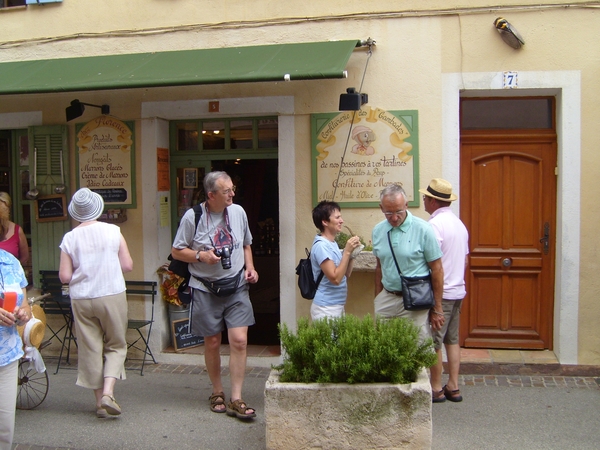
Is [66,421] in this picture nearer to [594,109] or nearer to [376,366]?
[376,366]

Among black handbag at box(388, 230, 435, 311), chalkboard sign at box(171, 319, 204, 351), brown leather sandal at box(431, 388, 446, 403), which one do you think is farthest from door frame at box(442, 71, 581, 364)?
chalkboard sign at box(171, 319, 204, 351)

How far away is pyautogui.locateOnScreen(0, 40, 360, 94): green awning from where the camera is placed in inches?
215

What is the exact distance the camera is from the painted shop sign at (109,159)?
6711mm

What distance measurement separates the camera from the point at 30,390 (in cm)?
563

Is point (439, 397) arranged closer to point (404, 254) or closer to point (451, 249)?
point (451, 249)

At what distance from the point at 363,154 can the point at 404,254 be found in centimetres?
172

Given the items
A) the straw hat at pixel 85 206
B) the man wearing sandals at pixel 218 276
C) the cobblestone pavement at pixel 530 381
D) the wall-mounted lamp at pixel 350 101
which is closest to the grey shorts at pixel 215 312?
the man wearing sandals at pixel 218 276

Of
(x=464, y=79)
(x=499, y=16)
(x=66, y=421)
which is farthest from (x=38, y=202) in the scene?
(x=499, y=16)

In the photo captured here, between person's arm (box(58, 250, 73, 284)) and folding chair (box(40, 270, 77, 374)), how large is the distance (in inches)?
73.2

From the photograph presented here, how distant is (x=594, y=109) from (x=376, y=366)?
332 centimetres

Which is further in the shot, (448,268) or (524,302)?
(524,302)

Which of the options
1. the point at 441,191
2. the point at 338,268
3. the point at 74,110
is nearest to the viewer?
the point at 338,268

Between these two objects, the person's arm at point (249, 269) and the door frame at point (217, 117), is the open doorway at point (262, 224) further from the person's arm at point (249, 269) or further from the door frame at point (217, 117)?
the person's arm at point (249, 269)

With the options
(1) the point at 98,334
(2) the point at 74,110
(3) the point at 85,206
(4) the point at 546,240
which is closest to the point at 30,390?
(1) the point at 98,334
